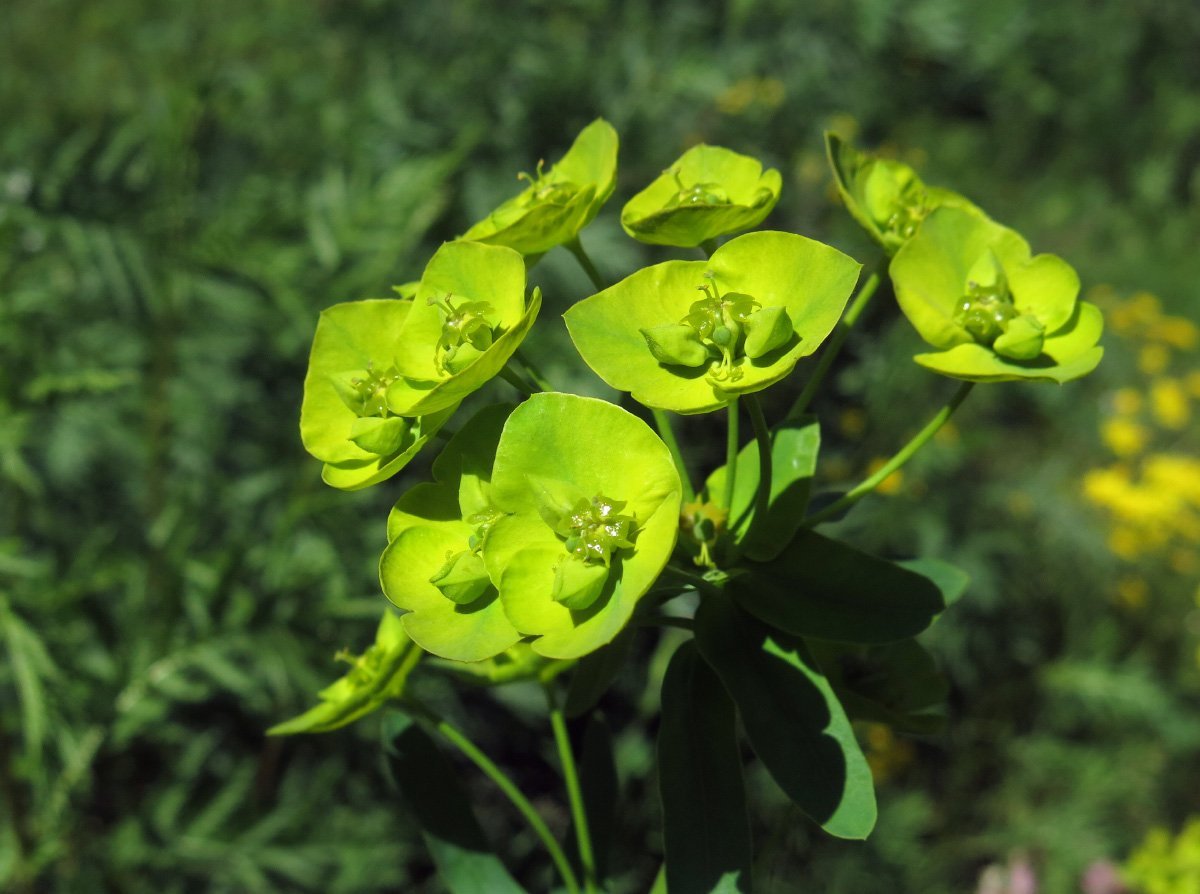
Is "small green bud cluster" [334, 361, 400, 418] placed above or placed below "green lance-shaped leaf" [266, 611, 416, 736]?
above

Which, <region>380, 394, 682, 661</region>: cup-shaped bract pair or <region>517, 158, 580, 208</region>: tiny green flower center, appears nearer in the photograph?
<region>380, 394, 682, 661</region>: cup-shaped bract pair

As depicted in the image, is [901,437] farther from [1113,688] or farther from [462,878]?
[462,878]

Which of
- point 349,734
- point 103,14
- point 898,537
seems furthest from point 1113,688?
point 103,14

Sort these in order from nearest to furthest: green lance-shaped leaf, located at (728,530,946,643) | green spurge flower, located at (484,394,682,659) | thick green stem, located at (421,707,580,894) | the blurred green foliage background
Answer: green spurge flower, located at (484,394,682,659)
green lance-shaped leaf, located at (728,530,946,643)
thick green stem, located at (421,707,580,894)
the blurred green foliage background

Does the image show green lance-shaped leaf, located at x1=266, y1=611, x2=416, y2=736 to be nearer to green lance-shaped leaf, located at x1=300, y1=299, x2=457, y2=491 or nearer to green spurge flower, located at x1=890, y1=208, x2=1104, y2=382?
green lance-shaped leaf, located at x1=300, y1=299, x2=457, y2=491

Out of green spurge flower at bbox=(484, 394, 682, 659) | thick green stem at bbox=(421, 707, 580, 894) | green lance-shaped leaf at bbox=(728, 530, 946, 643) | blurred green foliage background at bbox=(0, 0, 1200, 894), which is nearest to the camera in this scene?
green spurge flower at bbox=(484, 394, 682, 659)

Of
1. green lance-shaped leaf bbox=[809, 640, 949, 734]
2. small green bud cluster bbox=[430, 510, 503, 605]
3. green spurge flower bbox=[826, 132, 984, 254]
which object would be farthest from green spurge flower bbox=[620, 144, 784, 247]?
green lance-shaped leaf bbox=[809, 640, 949, 734]

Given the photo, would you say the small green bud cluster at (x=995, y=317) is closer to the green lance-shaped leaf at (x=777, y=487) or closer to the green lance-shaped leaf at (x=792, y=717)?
the green lance-shaped leaf at (x=777, y=487)

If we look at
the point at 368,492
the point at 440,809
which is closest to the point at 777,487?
the point at 440,809
